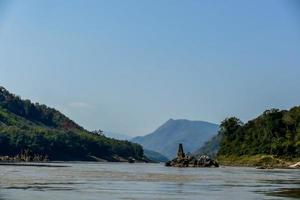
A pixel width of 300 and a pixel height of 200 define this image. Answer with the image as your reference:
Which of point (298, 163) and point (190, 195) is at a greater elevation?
point (298, 163)

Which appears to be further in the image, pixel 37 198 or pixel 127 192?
pixel 127 192

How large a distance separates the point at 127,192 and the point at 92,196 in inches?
231

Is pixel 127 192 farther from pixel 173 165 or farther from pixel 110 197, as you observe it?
pixel 173 165

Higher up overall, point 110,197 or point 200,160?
point 200,160

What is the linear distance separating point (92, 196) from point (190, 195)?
325 inches

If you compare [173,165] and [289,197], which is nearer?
[289,197]

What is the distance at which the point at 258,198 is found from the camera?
48.2 meters

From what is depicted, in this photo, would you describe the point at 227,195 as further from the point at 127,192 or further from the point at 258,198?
the point at 127,192

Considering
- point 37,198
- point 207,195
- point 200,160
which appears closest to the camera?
point 37,198

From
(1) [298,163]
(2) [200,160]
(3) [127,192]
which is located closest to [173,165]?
(2) [200,160]

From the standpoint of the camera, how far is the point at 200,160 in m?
195

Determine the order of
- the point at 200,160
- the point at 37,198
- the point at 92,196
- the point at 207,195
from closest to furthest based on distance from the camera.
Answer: the point at 37,198 → the point at 92,196 → the point at 207,195 → the point at 200,160

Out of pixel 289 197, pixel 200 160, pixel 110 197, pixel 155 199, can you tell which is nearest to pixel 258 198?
pixel 289 197

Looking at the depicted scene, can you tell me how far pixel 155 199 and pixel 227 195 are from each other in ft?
28.0
